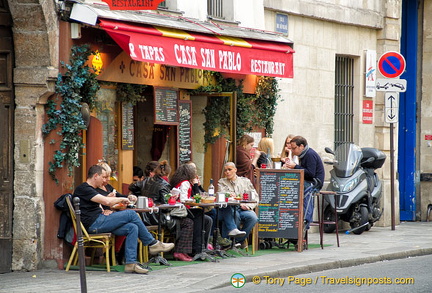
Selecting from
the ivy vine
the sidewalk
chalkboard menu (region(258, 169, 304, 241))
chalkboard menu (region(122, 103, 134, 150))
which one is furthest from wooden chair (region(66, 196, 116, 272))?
the ivy vine

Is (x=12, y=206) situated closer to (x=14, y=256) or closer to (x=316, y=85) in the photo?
(x=14, y=256)

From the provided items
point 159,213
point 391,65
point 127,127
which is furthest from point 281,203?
point 391,65

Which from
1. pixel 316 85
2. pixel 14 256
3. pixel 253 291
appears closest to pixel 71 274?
pixel 14 256

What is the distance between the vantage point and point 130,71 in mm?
15961

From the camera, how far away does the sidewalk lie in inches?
473

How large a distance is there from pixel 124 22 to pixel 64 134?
5.98 feet

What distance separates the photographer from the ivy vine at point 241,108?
59.9 ft

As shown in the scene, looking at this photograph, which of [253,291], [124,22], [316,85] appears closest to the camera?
[253,291]

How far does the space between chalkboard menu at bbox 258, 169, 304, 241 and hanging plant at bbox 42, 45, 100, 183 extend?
335 cm

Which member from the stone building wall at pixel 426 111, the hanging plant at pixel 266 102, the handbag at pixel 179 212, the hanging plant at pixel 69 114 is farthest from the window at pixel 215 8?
the stone building wall at pixel 426 111

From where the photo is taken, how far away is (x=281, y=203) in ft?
53.5

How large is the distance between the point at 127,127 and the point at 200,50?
168 centimetres

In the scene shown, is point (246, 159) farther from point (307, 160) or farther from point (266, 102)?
point (266, 102)

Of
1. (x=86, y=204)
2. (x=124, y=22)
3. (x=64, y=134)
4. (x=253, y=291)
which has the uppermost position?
(x=124, y=22)
